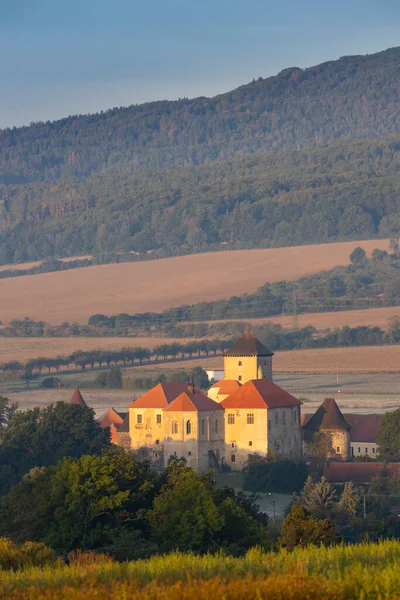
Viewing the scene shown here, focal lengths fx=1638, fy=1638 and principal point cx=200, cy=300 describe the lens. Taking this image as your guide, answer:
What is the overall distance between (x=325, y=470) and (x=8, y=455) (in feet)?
51.6

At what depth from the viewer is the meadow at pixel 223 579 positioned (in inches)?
870

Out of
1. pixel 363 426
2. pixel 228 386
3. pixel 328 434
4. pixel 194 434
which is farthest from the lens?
pixel 228 386

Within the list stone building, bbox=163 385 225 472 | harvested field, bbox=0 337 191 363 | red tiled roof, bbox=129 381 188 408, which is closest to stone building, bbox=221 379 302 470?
stone building, bbox=163 385 225 472

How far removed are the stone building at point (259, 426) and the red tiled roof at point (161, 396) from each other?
3.57 metres

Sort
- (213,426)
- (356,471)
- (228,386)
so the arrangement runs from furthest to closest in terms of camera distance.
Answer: (228,386)
(213,426)
(356,471)

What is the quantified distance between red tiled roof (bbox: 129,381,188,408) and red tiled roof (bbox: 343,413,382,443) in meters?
9.80

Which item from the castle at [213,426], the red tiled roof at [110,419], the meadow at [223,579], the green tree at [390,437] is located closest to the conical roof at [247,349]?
the castle at [213,426]

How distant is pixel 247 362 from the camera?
98.8m

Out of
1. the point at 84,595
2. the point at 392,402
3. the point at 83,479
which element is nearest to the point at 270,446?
the point at 392,402

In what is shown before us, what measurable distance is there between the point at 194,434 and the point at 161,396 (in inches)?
216

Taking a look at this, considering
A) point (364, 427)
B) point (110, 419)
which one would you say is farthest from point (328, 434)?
point (110, 419)

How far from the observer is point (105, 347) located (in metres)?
181

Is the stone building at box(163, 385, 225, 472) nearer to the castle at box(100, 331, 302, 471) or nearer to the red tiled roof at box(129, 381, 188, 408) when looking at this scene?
the castle at box(100, 331, 302, 471)

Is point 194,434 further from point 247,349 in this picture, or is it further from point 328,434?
point 247,349
